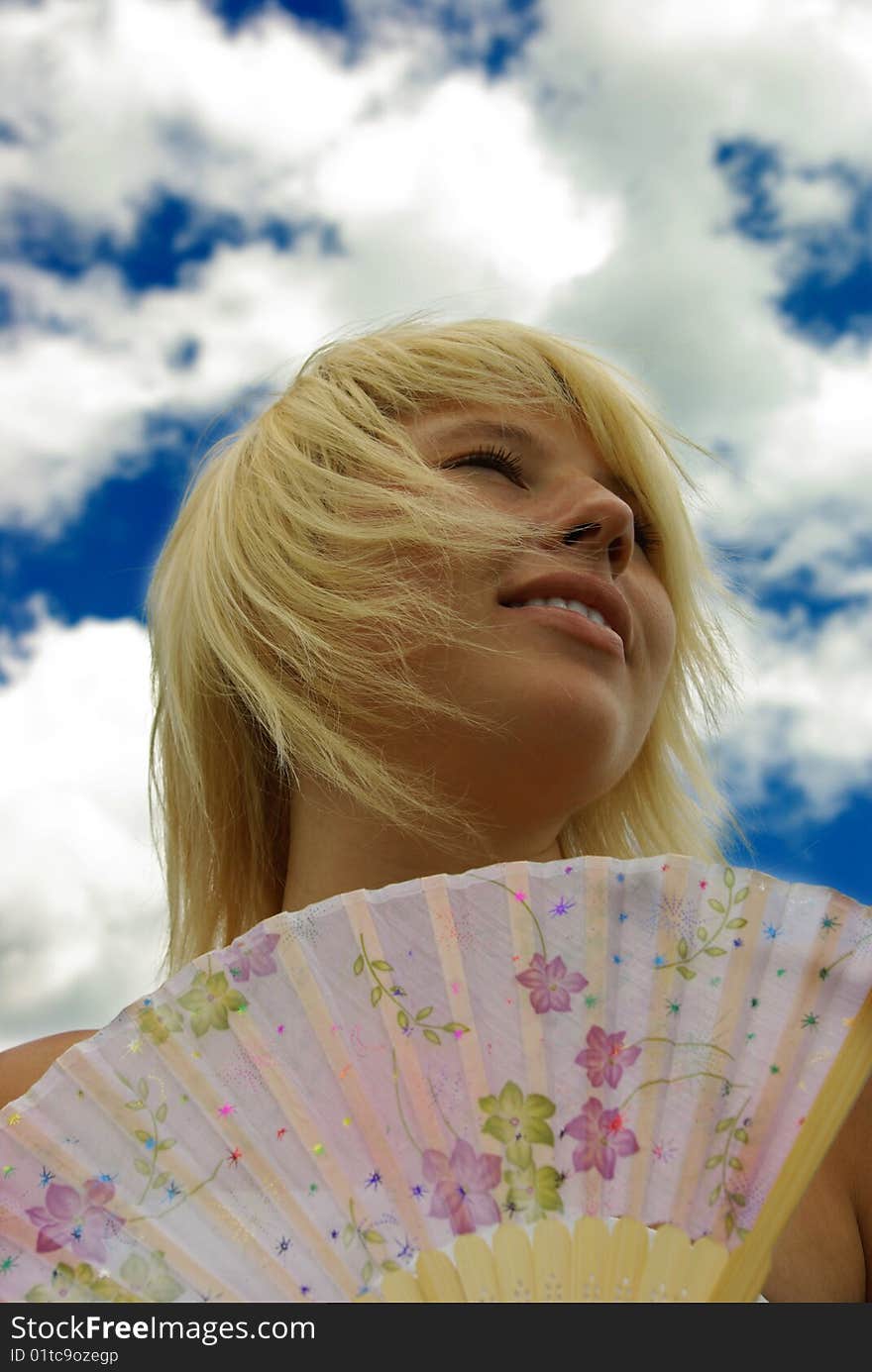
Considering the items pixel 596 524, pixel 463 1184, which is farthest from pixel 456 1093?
pixel 596 524

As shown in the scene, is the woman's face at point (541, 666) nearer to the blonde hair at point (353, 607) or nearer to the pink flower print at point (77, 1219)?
the blonde hair at point (353, 607)

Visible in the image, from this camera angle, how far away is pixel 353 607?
1.77 m

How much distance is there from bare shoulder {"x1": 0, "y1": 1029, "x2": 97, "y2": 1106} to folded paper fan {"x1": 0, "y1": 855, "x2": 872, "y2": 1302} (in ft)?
1.75

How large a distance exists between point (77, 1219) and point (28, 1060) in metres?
0.69

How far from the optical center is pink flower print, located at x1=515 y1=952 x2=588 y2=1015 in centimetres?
124

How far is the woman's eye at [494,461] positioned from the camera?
1.87m

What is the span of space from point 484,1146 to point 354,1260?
0.56ft

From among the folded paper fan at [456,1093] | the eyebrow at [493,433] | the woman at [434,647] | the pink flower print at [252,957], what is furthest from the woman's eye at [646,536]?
the pink flower print at [252,957]

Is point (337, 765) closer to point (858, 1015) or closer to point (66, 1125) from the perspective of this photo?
point (66, 1125)

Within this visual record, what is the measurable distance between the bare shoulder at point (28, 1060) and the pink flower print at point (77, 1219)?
0.53 meters

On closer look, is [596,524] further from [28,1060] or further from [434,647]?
[28,1060]
